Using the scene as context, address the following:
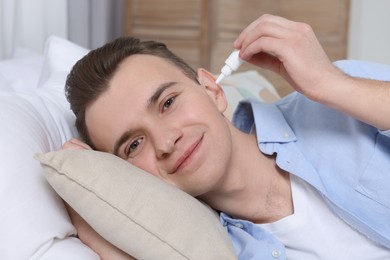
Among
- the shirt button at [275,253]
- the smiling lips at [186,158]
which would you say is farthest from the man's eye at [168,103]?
the shirt button at [275,253]

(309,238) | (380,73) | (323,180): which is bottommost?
(309,238)

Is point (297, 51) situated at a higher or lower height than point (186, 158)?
higher

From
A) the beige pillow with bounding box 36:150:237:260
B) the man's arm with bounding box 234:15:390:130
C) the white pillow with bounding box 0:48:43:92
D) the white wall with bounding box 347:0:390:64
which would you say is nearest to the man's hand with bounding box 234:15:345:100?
the man's arm with bounding box 234:15:390:130

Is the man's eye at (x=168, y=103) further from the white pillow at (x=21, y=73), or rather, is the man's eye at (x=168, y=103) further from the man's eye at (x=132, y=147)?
the white pillow at (x=21, y=73)

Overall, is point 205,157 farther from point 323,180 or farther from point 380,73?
point 380,73

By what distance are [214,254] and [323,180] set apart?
35 cm

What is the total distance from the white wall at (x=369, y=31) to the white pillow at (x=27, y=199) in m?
2.85

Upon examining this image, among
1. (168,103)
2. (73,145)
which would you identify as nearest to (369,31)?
(168,103)

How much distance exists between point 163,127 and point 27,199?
298 mm

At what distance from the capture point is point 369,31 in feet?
12.0

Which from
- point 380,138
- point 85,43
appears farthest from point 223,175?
point 85,43

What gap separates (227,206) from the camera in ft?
4.21

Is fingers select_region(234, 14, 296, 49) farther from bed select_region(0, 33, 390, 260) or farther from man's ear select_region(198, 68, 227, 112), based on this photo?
bed select_region(0, 33, 390, 260)

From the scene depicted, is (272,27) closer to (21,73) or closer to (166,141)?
(166,141)
